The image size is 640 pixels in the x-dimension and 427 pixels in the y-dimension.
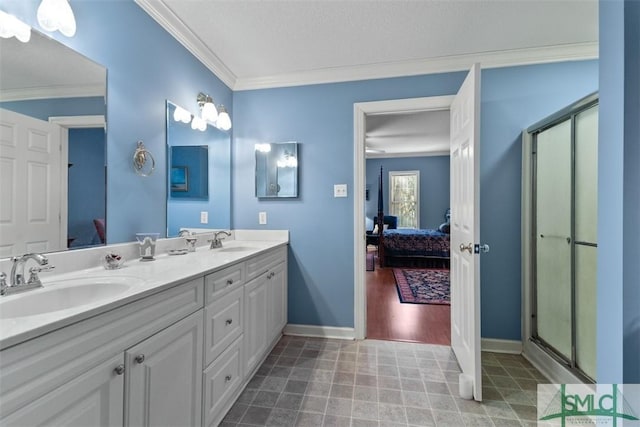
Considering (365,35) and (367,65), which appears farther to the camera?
(367,65)

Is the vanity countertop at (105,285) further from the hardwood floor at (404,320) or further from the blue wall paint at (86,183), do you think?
the hardwood floor at (404,320)

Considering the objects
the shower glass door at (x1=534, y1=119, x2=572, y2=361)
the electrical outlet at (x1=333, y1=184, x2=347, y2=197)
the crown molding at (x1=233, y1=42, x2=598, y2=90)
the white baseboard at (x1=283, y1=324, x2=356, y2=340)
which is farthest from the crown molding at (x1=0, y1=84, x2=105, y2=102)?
the shower glass door at (x1=534, y1=119, x2=572, y2=361)

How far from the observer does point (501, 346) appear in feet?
7.27

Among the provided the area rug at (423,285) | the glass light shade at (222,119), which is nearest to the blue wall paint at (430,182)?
the area rug at (423,285)

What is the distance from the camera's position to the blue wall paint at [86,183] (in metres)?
1.29

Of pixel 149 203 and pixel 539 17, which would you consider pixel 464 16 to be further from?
pixel 149 203

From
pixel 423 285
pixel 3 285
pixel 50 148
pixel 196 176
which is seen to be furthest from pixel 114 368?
pixel 423 285

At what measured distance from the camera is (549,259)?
1957mm

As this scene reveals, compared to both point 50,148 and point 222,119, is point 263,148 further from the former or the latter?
point 50,148

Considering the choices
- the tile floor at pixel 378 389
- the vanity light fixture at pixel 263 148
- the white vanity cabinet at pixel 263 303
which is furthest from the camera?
the vanity light fixture at pixel 263 148

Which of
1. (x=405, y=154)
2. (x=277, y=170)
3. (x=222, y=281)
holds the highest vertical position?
(x=405, y=154)

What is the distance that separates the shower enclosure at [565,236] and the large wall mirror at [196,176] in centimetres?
253

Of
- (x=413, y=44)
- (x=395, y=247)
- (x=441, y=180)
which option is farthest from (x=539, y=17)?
(x=441, y=180)

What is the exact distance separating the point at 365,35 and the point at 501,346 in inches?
102
